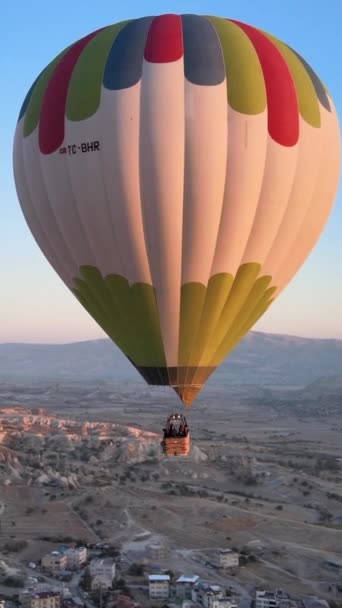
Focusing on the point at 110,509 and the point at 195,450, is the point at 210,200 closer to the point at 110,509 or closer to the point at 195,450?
the point at 110,509

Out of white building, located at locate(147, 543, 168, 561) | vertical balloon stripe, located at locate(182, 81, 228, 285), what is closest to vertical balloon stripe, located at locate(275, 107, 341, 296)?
vertical balloon stripe, located at locate(182, 81, 228, 285)

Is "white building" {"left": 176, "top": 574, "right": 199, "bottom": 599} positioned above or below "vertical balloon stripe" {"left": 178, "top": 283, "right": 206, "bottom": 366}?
below

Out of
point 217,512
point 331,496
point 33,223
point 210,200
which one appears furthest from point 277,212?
point 331,496

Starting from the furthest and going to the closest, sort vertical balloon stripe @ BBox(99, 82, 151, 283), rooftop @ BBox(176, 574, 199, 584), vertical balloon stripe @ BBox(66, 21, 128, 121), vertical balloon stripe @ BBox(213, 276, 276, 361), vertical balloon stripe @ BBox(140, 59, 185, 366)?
rooftop @ BBox(176, 574, 199, 584), vertical balloon stripe @ BBox(213, 276, 276, 361), vertical balloon stripe @ BBox(66, 21, 128, 121), vertical balloon stripe @ BBox(99, 82, 151, 283), vertical balloon stripe @ BBox(140, 59, 185, 366)

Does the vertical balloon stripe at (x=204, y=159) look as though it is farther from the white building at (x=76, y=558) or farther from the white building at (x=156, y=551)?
the white building at (x=156, y=551)

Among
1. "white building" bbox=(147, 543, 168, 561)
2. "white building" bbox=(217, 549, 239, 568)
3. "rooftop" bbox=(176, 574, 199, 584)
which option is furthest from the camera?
"white building" bbox=(147, 543, 168, 561)

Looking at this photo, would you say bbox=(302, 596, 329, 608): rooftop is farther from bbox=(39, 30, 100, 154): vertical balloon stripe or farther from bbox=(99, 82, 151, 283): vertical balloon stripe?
bbox=(39, 30, 100, 154): vertical balloon stripe

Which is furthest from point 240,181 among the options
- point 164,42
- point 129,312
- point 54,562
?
point 54,562
